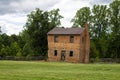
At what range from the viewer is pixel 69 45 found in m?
77.5

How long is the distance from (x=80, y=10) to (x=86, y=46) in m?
17.8

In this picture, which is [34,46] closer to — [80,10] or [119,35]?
[80,10]

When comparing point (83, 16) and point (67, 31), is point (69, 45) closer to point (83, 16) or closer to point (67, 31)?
point (67, 31)

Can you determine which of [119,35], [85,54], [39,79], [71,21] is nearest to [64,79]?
[39,79]

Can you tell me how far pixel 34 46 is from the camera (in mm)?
89312

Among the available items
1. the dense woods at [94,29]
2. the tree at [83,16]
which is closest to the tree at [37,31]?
the dense woods at [94,29]

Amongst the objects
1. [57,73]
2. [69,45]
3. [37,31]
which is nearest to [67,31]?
[69,45]

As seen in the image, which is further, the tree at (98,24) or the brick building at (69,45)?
the tree at (98,24)

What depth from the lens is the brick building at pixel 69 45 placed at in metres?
76.4

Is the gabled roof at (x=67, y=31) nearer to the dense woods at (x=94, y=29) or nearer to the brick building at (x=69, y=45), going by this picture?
the brick building at (x=69, y=45)

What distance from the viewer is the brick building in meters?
76.4

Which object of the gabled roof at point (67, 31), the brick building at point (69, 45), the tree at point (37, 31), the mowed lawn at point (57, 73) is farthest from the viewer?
the tree at point (37, 31)

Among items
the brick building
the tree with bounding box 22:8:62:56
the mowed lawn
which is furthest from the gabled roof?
the mowed lawn

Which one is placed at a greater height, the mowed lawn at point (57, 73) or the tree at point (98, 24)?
the tree at point (98, 24)
